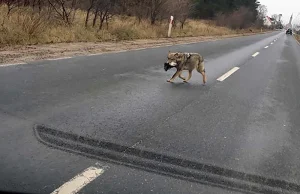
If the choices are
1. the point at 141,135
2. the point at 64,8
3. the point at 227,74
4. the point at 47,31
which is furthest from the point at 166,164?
the point at 64,8

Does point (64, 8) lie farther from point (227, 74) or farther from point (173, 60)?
point (173, 60)

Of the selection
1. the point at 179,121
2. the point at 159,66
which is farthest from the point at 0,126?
the point at 159,66

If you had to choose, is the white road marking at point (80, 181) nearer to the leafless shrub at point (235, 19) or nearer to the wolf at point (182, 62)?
the wolf at point (182, 62)

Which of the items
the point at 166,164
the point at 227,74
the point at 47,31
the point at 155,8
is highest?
the point at 155,8

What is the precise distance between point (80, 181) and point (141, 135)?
4.74 feet

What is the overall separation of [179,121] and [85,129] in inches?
58.1

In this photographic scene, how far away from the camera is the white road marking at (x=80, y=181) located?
2846mm

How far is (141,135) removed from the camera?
4.36 m

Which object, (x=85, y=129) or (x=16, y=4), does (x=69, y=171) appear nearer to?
(x=85, y=129)

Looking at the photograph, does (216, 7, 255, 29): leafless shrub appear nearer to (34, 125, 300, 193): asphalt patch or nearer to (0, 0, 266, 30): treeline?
(0, 0, 266, 30): treeline

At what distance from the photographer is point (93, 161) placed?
3451 millimetres

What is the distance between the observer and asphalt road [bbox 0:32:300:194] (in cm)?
320

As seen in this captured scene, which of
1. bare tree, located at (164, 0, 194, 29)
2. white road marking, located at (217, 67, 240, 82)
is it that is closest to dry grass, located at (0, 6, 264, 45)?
white road marking, located at (217, 67, 240, 82)

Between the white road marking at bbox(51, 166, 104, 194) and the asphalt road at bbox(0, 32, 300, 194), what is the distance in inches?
0.7
